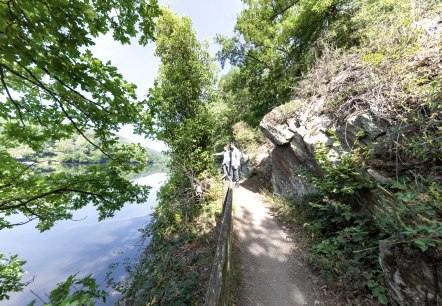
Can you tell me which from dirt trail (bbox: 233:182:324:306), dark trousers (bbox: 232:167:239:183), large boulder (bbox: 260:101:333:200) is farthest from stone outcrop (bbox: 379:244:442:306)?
dark trousers (bbox: 232:167:239:183)

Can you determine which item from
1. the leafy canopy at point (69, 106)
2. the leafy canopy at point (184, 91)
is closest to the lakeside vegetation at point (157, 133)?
the leafy canopy at point (69, 106)

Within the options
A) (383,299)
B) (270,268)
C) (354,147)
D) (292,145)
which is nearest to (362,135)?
(354,147)

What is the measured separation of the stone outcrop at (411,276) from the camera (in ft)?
7.61

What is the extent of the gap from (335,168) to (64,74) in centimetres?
540

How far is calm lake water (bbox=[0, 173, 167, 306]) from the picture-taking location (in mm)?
11728

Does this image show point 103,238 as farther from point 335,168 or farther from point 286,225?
point 335,168

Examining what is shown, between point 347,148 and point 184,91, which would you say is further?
point 184,91

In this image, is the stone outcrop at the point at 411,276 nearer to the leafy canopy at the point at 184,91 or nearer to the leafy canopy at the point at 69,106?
the leafy canopy at the point at 69,106

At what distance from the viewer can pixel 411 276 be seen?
8.21 feet

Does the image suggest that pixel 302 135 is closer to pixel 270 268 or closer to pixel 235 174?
pixel 270 268

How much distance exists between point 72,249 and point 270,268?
16491mm

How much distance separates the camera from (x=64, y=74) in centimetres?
275

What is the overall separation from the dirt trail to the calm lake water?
6063 millimetres

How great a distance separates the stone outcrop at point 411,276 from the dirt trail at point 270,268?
130 centimetres
